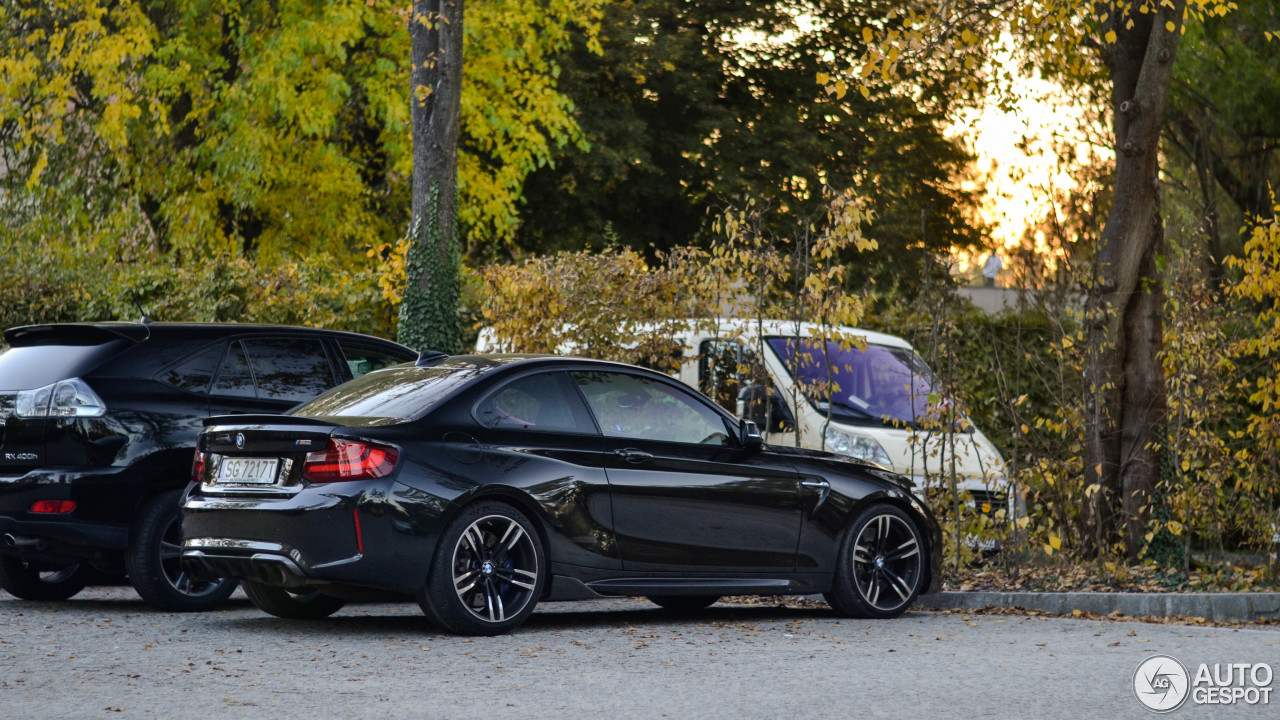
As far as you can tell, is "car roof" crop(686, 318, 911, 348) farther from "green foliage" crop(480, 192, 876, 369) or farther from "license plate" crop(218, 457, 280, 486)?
"license plate" crop(218, 457, 280, 486)

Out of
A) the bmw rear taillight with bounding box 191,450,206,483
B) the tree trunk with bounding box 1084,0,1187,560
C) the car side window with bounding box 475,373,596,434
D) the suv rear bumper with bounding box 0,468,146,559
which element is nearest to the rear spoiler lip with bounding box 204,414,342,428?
the bmw rear taillight with bounding box 191,450,206,483

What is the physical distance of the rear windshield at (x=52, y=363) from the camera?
9875 millimetres

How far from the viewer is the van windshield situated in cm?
1362

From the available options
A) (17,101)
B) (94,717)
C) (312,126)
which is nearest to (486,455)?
(94,717)

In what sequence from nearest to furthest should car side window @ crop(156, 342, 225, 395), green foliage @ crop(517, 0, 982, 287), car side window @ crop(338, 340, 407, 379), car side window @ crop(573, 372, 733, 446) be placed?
car side window @ crop(573, 372, 733, 446), car side window @ crop(156, 342, 225, 395), car side window @ crop(338, 340, 407, 379), green foliage @ crop(517, 0, 982, 287)

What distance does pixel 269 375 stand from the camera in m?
10.7

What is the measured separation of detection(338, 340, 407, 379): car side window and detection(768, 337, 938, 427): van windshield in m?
3.42

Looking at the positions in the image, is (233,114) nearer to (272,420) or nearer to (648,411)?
(648,411)

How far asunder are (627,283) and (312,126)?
1019cm

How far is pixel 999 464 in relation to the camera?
503 inches

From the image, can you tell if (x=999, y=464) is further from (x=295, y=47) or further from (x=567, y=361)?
(x=295, y=47)

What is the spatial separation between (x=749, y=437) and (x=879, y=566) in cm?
127

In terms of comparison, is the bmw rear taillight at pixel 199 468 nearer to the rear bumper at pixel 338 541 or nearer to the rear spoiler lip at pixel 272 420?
the rear spoiler lip at pixel 272 420

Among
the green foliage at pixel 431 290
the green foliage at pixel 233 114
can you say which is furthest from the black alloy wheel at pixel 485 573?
the green foliage at pixel 233 114
